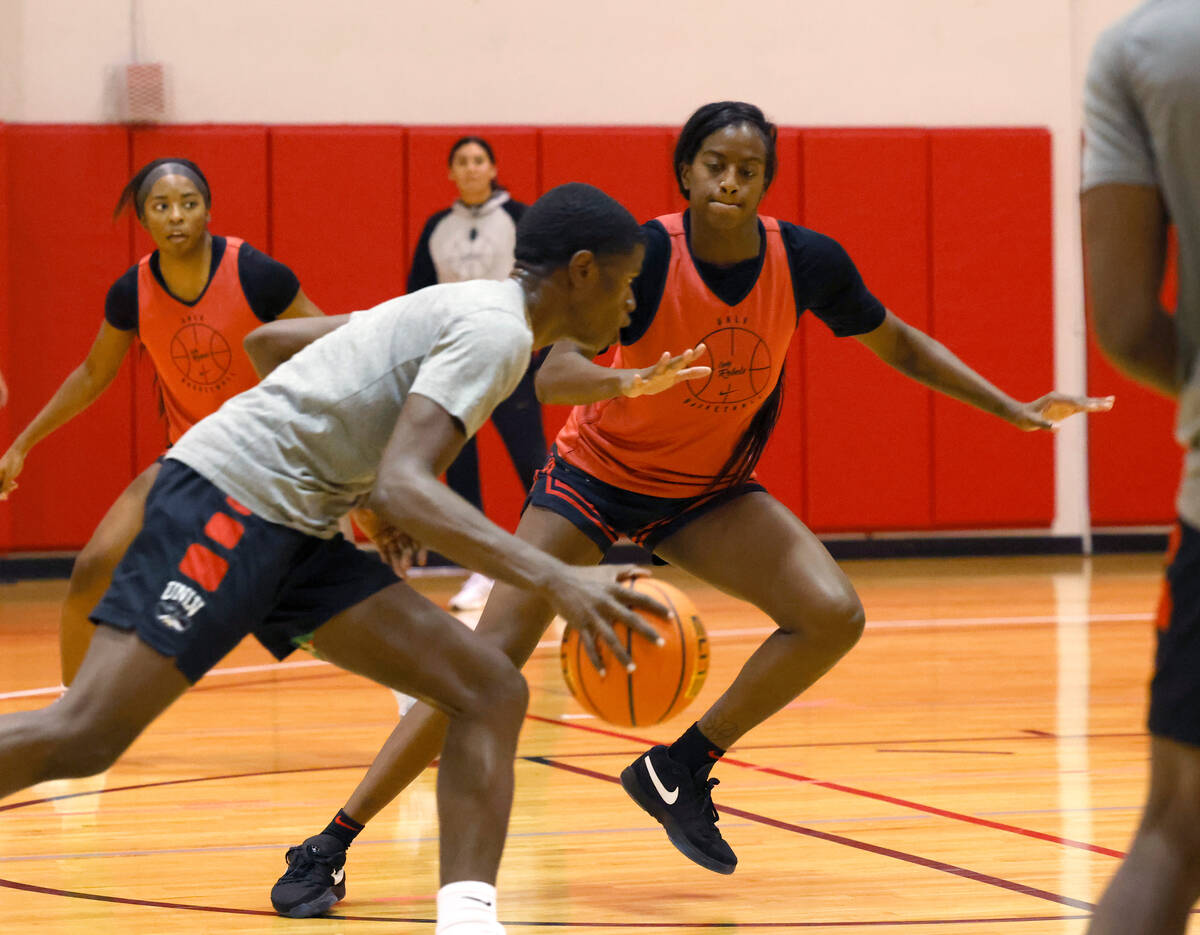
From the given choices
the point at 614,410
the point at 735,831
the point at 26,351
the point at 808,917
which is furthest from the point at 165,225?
the point at 26,351

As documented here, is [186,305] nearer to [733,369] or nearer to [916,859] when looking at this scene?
[733,369]

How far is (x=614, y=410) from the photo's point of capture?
393 cm

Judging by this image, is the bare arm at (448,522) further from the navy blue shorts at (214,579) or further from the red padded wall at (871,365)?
the red padded wall at (871,365)

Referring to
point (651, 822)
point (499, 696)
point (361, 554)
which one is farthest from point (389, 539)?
point (651, 822)

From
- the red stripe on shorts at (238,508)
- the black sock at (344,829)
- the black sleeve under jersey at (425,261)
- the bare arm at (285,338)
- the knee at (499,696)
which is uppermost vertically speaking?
the black sleeve under jersey at (425,261)

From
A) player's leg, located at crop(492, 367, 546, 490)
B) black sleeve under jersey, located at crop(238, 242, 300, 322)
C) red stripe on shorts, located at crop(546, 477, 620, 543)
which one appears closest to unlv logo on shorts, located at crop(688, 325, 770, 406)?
red stripe on shorts, located at crop(546, 477, 620, 543)

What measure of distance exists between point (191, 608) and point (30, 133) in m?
7.68

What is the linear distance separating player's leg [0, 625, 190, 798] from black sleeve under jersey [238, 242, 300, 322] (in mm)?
2944

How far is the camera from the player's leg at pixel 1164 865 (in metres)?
1.93

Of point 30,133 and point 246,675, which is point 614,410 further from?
point 30,133

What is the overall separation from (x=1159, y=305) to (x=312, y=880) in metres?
2.27

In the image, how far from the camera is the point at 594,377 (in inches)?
135

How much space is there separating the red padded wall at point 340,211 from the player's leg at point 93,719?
7238 mm

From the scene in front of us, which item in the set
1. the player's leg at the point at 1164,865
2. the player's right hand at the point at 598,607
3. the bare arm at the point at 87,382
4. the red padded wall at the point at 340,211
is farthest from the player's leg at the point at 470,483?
the player's leg at the point at 1164,865
